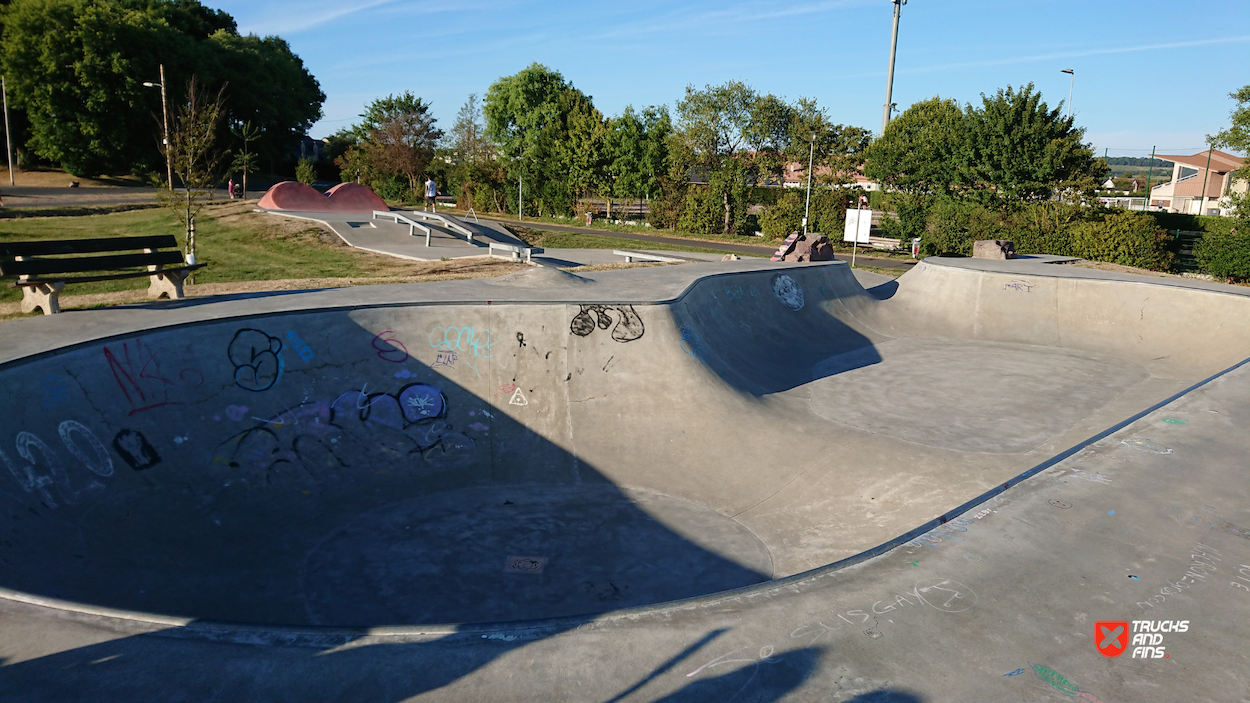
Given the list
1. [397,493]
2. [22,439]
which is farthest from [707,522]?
[22,439]

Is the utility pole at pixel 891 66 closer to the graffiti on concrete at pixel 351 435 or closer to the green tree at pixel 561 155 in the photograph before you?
the green tree at pixel 561 155

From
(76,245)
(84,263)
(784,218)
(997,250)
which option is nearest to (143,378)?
(84,263)

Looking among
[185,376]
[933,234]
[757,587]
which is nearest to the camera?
[757,587]

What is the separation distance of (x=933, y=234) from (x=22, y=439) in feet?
91.6

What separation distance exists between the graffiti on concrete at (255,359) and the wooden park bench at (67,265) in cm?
218

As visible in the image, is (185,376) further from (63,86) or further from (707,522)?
(63,86)

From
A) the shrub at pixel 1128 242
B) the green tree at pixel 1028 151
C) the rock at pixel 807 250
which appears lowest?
the rock at pixel 807 250

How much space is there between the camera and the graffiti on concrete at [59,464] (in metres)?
5.39

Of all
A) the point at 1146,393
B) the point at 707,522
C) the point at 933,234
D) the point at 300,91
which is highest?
the point at 300,91

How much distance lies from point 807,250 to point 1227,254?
46.3 feet

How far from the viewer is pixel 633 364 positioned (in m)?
8.85

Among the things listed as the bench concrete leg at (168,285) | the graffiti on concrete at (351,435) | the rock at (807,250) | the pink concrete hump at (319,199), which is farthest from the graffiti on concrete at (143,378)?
the pink concrete hump at (319,199)

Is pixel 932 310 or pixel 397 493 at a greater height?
pixel 932 310

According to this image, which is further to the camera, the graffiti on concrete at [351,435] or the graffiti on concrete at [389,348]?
the graffiti on concrete at [389,348]
